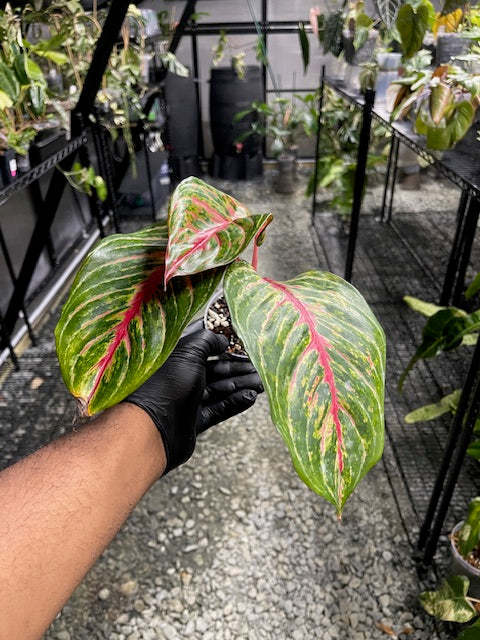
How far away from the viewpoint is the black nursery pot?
3.24ft

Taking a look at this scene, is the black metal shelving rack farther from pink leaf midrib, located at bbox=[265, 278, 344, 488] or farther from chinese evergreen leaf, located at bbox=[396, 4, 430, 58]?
pink leaf midrib, located at bbox=[265, 278, 344, 488]

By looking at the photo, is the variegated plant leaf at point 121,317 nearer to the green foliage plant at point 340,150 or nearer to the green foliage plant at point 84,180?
the green foliage plant at point 84,180

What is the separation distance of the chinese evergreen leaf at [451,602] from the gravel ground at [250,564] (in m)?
0.11

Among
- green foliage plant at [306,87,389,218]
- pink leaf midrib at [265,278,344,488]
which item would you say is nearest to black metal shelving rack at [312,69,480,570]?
pink leaf midrib at [265,278,344,488]

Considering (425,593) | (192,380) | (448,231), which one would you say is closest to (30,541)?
(192,380)

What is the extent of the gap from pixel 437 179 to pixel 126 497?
4.22 meters

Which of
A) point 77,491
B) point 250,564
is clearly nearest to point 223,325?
point 77,491

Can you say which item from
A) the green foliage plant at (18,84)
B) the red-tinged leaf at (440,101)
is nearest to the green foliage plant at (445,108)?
A: the red-tinged leaf at (440,101)

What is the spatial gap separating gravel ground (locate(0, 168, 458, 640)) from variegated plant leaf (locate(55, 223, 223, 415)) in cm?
98

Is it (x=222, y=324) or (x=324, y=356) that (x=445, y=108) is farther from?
(x=324, y=356)

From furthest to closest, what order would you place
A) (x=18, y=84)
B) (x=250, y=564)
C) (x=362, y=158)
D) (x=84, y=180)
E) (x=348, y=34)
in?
(x=348, y=34) < (x=84, y=180) < (x=362, y=158) < (x=18, y=84) < (x=250, y=564)

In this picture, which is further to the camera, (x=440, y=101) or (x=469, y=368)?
(x=440, y=101)

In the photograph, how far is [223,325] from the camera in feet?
3.34

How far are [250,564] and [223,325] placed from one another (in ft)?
2.79
